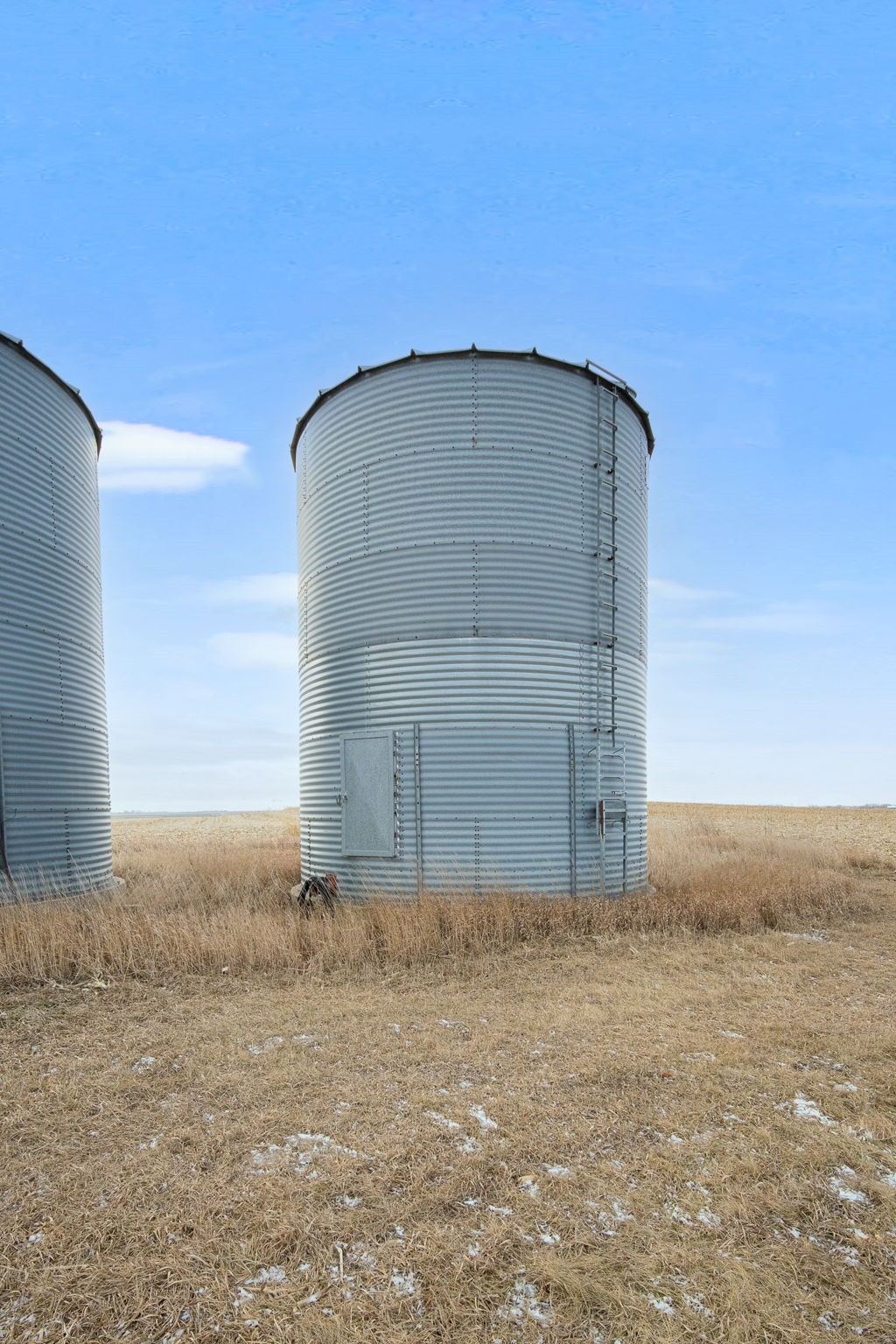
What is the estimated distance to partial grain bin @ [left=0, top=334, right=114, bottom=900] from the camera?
11.7m

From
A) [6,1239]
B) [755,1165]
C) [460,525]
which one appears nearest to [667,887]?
[460,525]

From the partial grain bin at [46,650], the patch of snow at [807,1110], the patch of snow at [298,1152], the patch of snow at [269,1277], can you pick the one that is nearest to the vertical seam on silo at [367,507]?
the partial grain bin at [46,650]

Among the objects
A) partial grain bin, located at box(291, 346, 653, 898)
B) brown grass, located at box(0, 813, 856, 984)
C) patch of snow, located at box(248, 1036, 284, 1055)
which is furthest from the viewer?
partial grain bin, located at box(291, 346, 653, 898)

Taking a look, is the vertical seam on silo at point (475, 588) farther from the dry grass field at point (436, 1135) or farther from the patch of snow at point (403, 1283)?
the patch of snow at point (403, 1283)

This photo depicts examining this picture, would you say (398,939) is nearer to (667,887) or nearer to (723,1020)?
(723,1020)

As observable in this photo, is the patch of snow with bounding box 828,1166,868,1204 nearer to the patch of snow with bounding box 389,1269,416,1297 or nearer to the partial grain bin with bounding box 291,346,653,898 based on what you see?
the patch of snow with bounding box 389,1269,416,1297

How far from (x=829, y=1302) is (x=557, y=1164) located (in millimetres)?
1438

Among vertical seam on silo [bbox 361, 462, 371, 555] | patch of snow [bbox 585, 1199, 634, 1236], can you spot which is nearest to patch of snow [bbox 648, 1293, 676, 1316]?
patch of snow [bbox 585, 1199, 634, 1236]

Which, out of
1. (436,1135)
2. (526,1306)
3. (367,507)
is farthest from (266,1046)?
(367,507)

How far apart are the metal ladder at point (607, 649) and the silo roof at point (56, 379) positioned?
30.6 ft

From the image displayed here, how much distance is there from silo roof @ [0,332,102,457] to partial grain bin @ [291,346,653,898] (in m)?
4.88

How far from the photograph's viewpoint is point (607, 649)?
487 inches

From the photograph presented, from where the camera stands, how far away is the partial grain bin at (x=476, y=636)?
11.3 m

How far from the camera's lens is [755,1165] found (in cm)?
426
